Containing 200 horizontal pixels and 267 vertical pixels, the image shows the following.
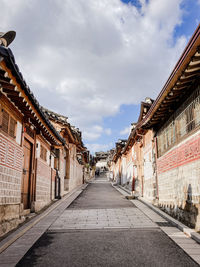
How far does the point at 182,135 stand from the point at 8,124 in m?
5.76

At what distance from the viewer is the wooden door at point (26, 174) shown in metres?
9.70

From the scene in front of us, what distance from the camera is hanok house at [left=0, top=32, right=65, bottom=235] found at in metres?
6.09

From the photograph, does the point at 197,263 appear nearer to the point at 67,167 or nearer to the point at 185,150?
the point at 185,150

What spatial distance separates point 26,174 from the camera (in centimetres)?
1005

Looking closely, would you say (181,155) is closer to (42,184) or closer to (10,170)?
(10,170)

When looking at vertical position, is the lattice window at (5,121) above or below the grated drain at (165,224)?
above

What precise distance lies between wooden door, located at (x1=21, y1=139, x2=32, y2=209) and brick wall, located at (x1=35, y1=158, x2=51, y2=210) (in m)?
0.77

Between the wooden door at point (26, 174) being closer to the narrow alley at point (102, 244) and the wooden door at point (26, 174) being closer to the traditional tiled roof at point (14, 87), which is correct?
the traditional tiled roof at point (14, 87)

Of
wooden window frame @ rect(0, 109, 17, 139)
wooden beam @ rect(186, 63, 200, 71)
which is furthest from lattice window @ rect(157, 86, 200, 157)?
wooden window frame @ rect(0, 109, 17, 139)

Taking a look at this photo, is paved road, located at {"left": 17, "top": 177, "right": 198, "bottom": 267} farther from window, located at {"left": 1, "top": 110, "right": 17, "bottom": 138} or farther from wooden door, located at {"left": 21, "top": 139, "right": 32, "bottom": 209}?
window, located at {"left": 1, "top": 110, "right": 17, "bottom": 138}

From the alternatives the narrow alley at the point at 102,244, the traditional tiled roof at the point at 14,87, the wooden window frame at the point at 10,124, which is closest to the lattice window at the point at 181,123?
the narrow alley at the point at 102,244

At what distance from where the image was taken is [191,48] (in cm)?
Result: 500

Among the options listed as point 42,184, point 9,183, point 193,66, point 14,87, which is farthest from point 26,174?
point 193,66

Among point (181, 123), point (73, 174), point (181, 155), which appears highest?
point (181, 123)
